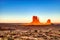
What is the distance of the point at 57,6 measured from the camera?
2719 millimetres

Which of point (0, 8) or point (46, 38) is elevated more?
point (0, 8)

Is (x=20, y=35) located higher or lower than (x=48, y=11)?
lower

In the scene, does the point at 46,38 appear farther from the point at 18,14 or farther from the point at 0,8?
the point at 0,8

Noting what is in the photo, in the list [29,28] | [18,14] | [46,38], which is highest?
[18,14]

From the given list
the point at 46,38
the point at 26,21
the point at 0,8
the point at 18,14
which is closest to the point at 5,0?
the point at 0,8

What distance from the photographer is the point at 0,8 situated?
2744mm

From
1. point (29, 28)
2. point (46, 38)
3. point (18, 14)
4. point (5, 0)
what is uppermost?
point (5, 0)

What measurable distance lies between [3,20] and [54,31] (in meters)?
0.92

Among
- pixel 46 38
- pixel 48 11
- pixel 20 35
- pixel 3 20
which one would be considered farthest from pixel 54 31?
pixel 3 20

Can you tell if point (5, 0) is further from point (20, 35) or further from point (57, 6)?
point (57, 6)

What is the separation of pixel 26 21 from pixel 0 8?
1.73 ft

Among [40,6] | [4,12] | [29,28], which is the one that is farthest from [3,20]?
[40,6]

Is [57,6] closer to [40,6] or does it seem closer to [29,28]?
[40,6]

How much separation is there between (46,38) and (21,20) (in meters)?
0.54
